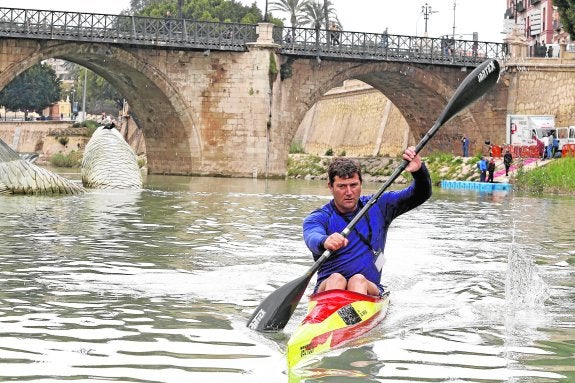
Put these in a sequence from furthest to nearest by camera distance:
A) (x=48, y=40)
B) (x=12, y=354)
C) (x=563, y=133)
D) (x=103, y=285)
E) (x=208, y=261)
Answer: (x=563, y=133) → (x=48, y=40) → (x=208, y=261) → (x=103, y=285) → (x=12, y=354)

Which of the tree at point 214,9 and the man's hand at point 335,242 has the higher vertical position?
the tree at point 214,9

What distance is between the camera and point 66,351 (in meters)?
7.72

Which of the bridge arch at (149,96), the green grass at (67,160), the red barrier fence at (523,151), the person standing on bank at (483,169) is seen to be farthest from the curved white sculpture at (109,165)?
the green grass at (67,160)

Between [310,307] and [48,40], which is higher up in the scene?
[48,40]

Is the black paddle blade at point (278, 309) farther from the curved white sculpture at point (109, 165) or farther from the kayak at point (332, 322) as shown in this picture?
the curved white sculpture at point (109, 165)

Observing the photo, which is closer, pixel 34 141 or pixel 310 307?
pixel 310 307

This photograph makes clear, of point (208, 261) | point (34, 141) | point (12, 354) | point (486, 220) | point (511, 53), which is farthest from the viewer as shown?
point (34, 141)

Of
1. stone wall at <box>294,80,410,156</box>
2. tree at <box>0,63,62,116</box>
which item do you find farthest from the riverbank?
tree at <box>0,63,62,116</box>

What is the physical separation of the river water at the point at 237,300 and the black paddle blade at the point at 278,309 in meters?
0.13

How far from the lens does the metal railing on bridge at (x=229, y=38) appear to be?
132 feet

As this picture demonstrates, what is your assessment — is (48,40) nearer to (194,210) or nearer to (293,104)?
(293,104)

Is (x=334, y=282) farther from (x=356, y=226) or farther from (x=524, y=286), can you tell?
(x=524, y=286)

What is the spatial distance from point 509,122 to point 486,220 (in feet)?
90.1

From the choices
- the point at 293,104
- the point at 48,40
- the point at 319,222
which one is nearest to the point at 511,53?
the point at 293,104
